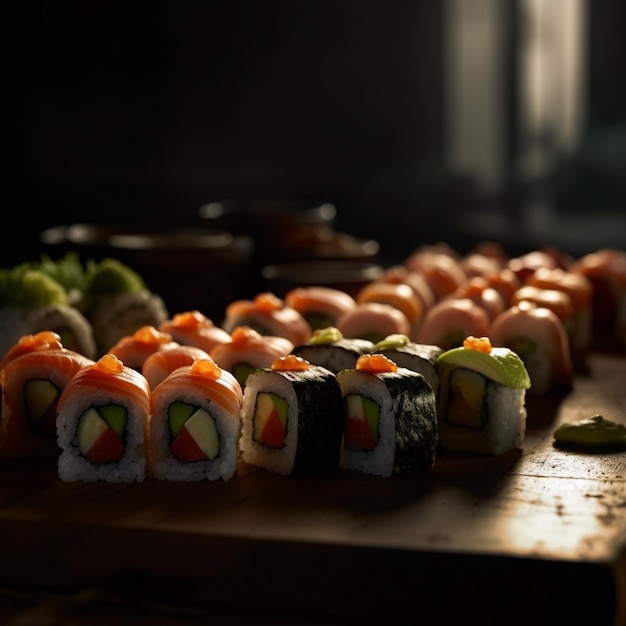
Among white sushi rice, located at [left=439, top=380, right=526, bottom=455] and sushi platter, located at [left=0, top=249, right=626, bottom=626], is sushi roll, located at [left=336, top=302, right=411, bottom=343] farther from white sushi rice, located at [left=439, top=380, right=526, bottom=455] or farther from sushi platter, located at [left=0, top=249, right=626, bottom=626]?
white sushi rice, located at [left=439, top=380, right=526, bottom=455]

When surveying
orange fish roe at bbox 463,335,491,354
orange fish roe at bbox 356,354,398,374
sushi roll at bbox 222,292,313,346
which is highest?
orange fish roe at bbox 356,354,398,374

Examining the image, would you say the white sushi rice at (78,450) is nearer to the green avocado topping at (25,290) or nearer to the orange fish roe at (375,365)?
the orange fish roe at (375,365)


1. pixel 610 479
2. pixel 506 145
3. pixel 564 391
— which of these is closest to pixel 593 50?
pixel 506 145

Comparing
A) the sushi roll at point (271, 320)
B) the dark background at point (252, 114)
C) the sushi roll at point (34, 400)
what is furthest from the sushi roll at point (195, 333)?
the dark background at point (252, 114)

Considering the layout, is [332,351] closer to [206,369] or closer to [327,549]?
[206,369]

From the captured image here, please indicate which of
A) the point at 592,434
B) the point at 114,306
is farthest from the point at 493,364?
the point at 114,306

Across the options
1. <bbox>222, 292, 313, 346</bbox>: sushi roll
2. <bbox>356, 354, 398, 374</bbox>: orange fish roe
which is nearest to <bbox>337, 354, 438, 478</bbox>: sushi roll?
<bbox>356, 354, 398, 374</bbox>: orange fish roe
